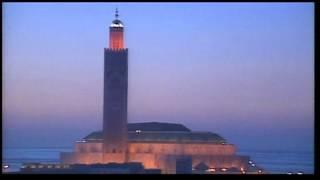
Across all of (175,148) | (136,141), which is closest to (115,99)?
(136,141)

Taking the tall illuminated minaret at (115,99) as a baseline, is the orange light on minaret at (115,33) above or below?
above

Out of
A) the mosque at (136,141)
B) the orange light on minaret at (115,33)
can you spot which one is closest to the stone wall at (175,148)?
the mosque at (136,141)

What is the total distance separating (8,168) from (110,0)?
0.76m

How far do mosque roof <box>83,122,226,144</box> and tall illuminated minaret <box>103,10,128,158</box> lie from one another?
77mm

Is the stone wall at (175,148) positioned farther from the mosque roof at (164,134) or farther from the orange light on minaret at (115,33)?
the orange light on minaret at (115,33)

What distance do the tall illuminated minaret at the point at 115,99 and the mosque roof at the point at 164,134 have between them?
77 millimetres

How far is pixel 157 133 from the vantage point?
4582 millimetres

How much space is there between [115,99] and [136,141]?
798 mm

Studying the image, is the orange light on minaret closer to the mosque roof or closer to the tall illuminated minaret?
the tall illuminated minaret

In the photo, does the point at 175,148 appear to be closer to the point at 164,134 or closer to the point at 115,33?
the point at 164,134

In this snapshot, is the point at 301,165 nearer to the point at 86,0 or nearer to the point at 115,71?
the point at 86,0

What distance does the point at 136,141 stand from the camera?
459cm

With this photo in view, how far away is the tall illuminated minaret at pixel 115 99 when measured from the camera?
160 inches
